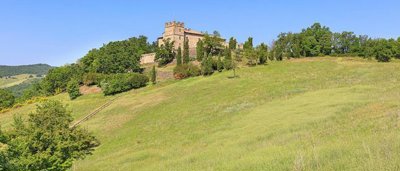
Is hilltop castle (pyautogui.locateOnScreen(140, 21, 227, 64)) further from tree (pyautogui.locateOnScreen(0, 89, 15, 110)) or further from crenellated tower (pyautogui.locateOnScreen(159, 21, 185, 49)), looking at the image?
tree (pyautogui.locateOnScreen(0, 89, 15, 110))

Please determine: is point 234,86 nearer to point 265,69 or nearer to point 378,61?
point 265,69

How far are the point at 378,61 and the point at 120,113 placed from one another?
62363 mm

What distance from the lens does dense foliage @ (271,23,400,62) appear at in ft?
360

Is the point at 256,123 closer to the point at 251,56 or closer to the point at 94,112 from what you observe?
the point at 94,112

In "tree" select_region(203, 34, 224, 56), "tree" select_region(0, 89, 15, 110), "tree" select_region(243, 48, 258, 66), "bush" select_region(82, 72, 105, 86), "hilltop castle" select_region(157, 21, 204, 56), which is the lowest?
"tree" select_region(0, 89, 15, 110)

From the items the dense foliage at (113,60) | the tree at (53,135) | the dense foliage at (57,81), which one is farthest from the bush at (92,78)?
the tree at (53,135)

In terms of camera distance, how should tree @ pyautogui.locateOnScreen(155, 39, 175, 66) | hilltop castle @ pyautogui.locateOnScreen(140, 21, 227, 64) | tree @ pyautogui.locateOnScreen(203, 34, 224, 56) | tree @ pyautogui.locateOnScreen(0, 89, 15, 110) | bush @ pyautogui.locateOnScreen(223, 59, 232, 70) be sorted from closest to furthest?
bush @ pyautogui.locateOnScreen(223, 59, 232, 70), tree @ pyautogui.locateOnScreen(0, 89, 15, 110), tree @ pyautogui.locateOnScreen(203, 34, 224, 56), tree @ pyautogui.locateOnScreen(155, 39, 175, 66), hilltop castle @ pyautogui.locateOnScreen(140, 21, 227, 64)

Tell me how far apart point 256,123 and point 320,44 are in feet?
287

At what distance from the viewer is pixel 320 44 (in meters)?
117

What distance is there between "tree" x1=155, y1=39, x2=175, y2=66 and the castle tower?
9196 millimetres

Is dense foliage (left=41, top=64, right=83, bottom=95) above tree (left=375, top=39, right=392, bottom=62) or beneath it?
beneath

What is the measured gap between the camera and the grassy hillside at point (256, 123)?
49.7 feet

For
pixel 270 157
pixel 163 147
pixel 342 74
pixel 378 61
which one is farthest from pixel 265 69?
pixel 270 157

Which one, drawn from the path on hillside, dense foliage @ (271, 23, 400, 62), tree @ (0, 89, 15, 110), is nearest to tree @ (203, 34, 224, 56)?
dense foliage @ (271, 23, 400, 62)
